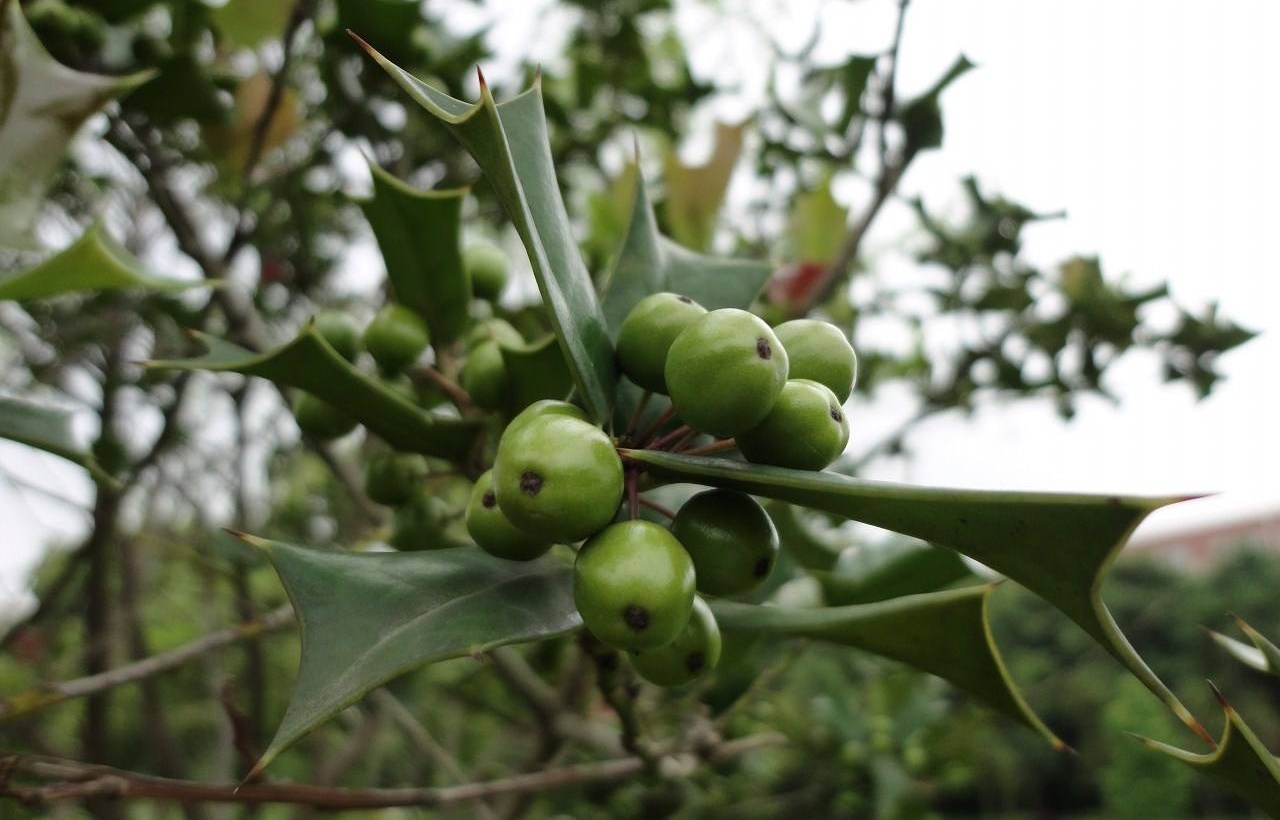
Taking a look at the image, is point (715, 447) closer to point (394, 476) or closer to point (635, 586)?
point (635, 586)

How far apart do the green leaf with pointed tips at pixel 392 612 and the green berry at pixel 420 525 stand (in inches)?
8.9

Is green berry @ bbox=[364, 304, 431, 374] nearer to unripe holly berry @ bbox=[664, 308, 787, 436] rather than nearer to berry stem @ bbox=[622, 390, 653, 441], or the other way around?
berry stem @ bbox=[622, 390, 653, 441]

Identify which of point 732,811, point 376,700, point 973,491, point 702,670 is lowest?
point 732,811

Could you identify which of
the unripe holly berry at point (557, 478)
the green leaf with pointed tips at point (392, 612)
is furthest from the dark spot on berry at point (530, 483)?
the green leaf with pointed tips at point (392, 612)

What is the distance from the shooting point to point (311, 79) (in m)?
2.48

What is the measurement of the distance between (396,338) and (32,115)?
47cm

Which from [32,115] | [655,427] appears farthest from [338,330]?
[655,427]

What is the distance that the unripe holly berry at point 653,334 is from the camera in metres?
0.73

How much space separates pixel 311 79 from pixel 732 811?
7.43 feet

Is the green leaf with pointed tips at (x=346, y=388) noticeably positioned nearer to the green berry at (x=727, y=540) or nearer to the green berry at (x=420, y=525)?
the green berry at (x=420, y=525)

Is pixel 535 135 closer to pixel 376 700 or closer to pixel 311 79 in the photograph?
pixel 376 700

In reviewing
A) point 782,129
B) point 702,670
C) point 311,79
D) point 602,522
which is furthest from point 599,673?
point 311,79

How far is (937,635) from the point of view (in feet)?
2.48

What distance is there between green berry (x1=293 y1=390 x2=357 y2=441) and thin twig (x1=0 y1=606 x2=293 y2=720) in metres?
0.22
